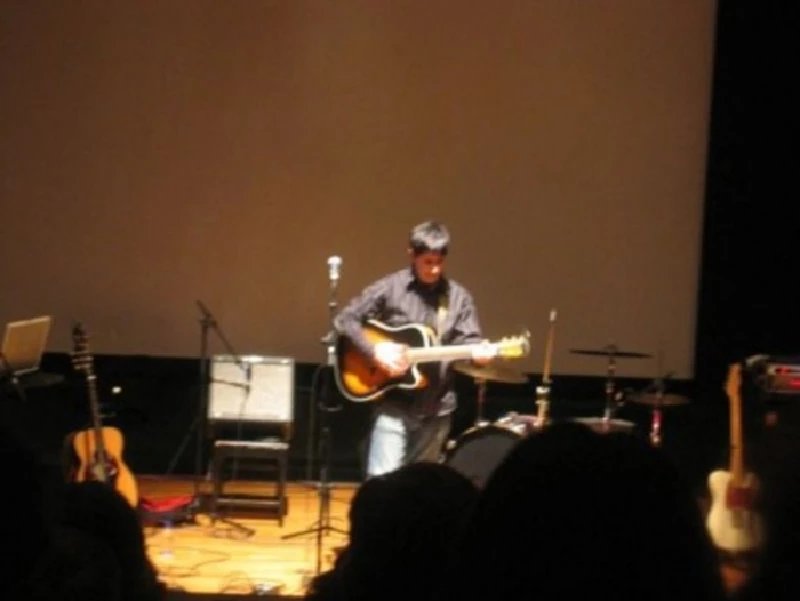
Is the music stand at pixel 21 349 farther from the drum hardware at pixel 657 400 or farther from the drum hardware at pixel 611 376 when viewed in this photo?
the drum hardware at pixel 657 400

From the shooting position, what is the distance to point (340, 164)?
7.15 m

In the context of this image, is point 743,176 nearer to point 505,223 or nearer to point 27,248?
point 505,223

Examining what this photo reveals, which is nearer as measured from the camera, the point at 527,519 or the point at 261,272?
the point at 527,519

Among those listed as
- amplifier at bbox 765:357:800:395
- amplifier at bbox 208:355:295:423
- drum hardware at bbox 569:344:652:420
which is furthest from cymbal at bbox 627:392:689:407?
amplifier at bbox 208:355:295:423

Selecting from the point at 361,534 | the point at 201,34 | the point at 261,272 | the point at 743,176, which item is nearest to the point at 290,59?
the point at 201,34

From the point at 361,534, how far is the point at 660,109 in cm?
600

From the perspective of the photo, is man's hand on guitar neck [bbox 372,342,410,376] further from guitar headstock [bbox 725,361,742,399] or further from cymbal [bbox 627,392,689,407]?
guitar headstock [bbox 725,361,742,399]

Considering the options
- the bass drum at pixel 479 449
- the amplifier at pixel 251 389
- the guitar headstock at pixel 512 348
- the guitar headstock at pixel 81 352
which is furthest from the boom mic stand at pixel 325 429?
the guitar headstock at pixel 81 352

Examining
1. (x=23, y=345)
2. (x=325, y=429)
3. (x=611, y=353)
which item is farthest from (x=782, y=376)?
(x=23, y=345)

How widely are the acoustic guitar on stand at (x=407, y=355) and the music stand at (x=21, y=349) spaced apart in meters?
1.61

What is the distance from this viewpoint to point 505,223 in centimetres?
715

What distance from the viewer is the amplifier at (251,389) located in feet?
21.3

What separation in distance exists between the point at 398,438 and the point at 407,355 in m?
0.38

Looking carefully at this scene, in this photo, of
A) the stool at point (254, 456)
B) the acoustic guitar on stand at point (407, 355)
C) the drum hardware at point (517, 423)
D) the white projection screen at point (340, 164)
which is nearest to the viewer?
the acoustic guitar on stand at point (407, 355)
